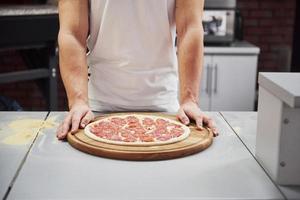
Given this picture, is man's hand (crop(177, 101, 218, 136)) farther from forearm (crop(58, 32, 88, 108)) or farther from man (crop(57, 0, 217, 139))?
forearm (crop(58, 32, 88, 108))

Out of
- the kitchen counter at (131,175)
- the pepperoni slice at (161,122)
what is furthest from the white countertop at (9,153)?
the pepperoni slice at (161,122)

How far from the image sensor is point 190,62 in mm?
1721

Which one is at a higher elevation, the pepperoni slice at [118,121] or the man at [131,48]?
the man at [131,48]

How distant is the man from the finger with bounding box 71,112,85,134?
0.23 meters

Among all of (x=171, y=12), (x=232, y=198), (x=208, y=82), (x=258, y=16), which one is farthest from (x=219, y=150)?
(x=258, y=16)

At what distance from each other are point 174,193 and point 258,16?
3176mm

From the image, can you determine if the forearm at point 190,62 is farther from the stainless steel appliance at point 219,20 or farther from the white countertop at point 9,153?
the stainless steel appliance at point 219,20

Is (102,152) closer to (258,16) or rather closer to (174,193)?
(174,193)

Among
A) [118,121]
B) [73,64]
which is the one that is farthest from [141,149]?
[73,64]

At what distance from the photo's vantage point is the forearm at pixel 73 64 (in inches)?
65.0

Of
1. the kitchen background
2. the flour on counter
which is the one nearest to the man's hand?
the flour on counter

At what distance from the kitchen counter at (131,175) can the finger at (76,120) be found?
0.18ft

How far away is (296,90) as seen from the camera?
3.49 ft

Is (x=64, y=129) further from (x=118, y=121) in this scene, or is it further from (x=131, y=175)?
(x=131, y=175)
